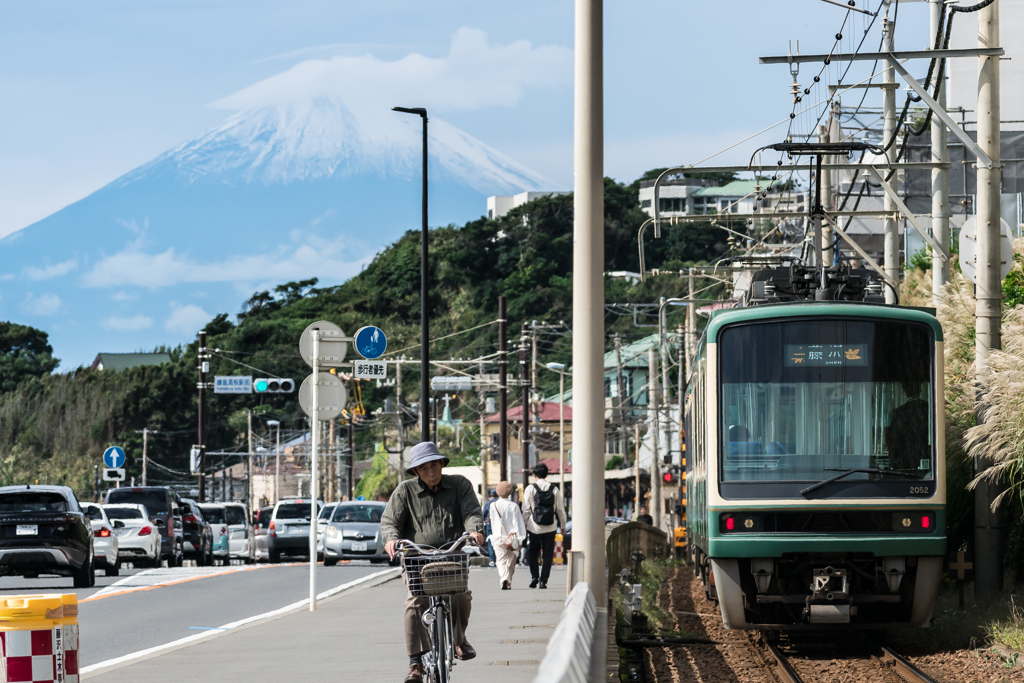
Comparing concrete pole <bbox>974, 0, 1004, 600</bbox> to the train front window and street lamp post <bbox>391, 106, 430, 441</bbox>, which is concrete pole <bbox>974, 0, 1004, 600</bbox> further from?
street lamp post <bbox>391, 106, 430, 441</bbox>

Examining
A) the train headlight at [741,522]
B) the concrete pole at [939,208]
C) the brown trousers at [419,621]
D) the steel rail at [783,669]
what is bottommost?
the steel rail at [783,669]

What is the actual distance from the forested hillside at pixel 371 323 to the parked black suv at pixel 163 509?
44.9m

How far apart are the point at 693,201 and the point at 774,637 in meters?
121

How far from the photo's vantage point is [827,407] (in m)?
13.9

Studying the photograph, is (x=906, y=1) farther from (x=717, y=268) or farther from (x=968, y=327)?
(x=717, y=268)

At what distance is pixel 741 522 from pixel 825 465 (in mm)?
948

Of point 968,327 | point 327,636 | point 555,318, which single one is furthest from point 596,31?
point 555,318

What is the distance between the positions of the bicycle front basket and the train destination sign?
621cm

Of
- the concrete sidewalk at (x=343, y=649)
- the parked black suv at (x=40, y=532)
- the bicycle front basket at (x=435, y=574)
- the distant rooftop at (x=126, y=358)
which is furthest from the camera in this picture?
the distant rooftop at (x=126, y=358)

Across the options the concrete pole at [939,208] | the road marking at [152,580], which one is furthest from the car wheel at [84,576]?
the concrete pole at [939,208]

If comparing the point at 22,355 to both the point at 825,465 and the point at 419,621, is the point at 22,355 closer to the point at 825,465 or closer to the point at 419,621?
the point at 825,465

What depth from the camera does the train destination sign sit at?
1400 centimetres

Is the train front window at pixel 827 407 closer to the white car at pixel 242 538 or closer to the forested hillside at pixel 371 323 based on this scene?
the white car at pixel 242 538

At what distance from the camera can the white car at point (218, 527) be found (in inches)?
1620
